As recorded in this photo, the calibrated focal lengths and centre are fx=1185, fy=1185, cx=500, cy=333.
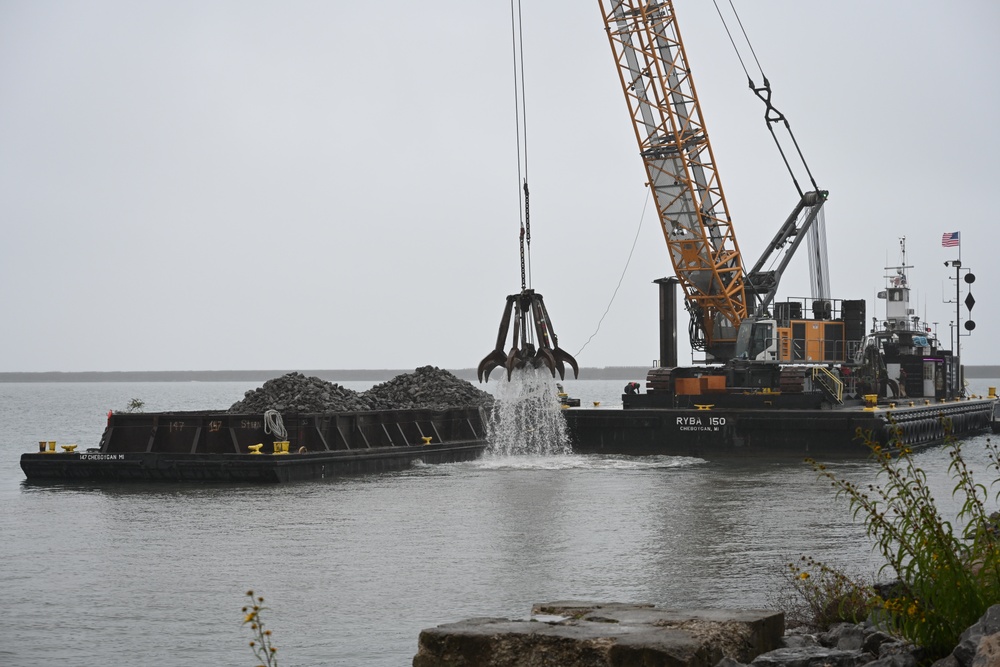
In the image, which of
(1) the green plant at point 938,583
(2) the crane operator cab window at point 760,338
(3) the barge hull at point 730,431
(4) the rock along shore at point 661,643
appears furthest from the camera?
(2) the crane operator cab window at point 760,338

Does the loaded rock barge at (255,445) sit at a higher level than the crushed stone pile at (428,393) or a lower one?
lower

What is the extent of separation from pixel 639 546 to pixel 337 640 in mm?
7991

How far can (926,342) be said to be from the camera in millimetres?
56906

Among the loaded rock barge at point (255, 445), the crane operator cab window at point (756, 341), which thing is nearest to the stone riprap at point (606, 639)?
the loaded rock barge at point (255, 445)

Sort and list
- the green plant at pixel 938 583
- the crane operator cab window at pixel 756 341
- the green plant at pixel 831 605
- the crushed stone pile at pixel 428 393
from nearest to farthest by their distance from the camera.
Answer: the green plant at pixel 938 583, the green plant at pixel 831 605, the crushed stone pile at pixel 428 393, the crane operator cab window at pixel 756 341

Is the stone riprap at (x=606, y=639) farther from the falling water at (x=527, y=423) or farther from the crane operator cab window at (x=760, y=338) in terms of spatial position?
the crane operator cab window at (x=760, y=338)

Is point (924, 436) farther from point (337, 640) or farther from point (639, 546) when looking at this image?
point (337, 640)

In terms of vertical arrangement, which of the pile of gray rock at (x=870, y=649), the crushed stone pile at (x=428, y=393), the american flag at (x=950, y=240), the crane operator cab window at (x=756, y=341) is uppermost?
the american flag at (x=950, y=240)

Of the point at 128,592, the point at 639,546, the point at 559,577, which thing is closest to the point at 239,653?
the point at 128,592

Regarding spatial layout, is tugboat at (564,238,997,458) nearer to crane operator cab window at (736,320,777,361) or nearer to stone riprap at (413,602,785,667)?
crane operator cab window at (736,320,777,361)

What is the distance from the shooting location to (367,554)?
63.8 feet

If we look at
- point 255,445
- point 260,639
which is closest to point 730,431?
point 255,445

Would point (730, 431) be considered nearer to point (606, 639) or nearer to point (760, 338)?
point (760, 338)

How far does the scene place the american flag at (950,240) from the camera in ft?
183
